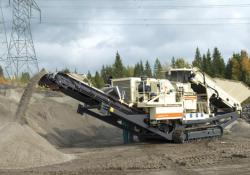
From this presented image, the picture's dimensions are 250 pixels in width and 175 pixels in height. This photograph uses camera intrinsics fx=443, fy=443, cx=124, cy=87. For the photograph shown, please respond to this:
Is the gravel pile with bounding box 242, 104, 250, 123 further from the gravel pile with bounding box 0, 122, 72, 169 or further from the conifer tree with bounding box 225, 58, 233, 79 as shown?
the conifer tree with bounding box 225, 58, 233, 79

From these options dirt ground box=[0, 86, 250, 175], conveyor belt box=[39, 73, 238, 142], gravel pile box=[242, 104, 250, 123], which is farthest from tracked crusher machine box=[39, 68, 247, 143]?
gravel pile box=[242, 104, 250, 123]

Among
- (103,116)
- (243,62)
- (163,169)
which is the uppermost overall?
(243,62)

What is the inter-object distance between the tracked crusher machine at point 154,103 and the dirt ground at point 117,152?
2.37ft

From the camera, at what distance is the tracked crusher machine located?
18234 millimetres

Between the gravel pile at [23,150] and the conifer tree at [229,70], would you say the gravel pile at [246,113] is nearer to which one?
the gravel pile at [23,150]

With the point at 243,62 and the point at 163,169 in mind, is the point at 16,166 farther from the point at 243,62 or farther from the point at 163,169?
the point at 243,62

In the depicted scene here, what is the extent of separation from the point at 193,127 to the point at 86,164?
8291mm

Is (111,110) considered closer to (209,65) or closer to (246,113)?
(246,113)

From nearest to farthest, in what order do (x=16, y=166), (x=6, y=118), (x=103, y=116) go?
1. (x=16, y=166)
2. (x=103, y=116)
3. (x=6, y=118)

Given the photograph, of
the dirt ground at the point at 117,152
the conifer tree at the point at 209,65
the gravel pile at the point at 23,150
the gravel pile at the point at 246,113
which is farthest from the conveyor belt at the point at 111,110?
the conifer tree at the point at 209,65

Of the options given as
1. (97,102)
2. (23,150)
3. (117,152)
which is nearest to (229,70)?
(97,102)

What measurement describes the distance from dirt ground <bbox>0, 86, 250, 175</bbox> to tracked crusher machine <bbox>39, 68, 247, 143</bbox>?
2.37ft

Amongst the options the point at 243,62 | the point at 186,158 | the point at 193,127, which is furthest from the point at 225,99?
the point at 243,62

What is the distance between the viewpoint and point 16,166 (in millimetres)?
13023
